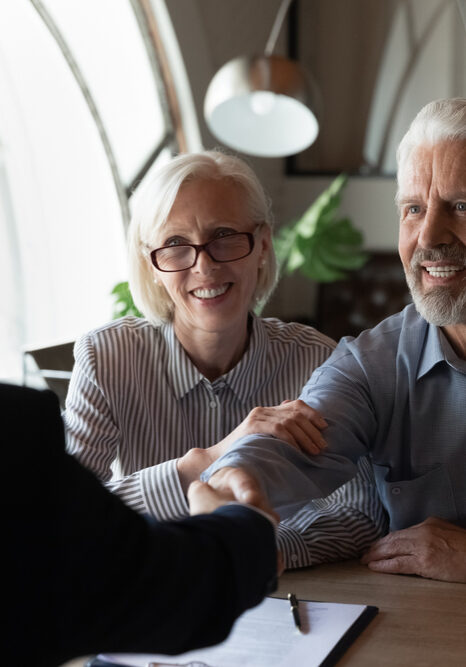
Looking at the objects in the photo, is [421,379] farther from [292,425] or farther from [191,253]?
[191,253]

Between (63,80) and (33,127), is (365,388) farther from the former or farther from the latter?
(63,80)

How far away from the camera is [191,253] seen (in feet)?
7.07

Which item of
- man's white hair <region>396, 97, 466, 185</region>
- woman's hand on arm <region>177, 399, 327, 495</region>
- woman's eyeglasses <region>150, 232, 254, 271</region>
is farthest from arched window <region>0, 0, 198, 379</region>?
man's white hair <region>396, 97, 466, 185</region>

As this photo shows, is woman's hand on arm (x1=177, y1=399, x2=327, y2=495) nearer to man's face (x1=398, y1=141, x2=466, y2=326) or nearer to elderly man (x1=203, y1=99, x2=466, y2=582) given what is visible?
elderly man (x1=203, y1=99, x2=466, y2=582)

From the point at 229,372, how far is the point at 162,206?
0.42 m

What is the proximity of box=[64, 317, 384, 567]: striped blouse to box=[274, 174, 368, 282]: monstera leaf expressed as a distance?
2.80 meters

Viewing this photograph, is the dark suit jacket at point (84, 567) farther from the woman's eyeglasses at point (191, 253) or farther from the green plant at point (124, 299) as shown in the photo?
the green plant at point (124, 299)

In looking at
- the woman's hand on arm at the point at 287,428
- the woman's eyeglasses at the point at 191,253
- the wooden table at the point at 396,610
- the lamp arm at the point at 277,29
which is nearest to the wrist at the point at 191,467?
the woman's hand on arm at the point at 287,428

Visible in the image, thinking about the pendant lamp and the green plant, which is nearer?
the green plant

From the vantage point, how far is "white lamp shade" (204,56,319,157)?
3.80 metres

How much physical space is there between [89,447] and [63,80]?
305 centimetres

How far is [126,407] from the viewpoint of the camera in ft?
6.79

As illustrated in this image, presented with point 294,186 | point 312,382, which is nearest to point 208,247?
point 312,382

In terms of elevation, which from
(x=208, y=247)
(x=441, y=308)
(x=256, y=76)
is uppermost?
(x=256, y=76)
